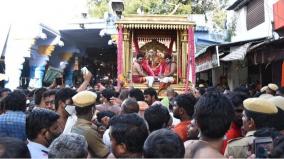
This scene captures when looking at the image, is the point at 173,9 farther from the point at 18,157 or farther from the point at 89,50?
the point at 18,157

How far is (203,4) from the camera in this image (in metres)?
35.6

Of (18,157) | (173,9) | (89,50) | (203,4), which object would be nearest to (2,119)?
(18,157)

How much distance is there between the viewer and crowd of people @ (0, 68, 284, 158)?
3.15m

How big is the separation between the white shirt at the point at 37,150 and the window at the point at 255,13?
15.8 m

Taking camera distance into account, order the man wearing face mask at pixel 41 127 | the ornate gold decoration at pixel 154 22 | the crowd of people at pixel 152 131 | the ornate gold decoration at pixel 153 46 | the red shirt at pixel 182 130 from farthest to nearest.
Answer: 1. the ornate gold decoration at pixel 153 46
2. the ornate gold decoration at pixel 154 22
3. the red shirt at pixel 182 130
4. the man wearing face mask at pixel 41 127
5. the crowd of people at pixel 152 131

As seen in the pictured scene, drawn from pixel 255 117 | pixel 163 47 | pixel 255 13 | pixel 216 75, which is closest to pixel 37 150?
pixel 255 117

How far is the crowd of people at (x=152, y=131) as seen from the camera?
3.15m

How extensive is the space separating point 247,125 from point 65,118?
94.6 inches

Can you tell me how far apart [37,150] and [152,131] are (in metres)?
1.16

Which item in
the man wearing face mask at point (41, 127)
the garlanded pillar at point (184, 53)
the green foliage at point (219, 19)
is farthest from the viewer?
the green foliage at point (219, 19)

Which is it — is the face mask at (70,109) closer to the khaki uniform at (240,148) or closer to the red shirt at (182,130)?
the red shirt at (182,130)

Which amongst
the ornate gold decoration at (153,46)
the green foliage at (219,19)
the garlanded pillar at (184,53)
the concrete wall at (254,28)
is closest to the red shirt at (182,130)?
the garlanded pillar at (184,53)

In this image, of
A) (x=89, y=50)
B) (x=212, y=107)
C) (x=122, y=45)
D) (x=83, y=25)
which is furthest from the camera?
(x=89, y=50)

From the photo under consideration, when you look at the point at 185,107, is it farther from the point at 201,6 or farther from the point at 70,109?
the point at 201,6
